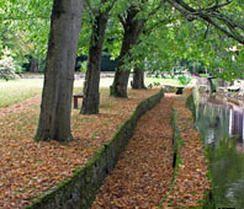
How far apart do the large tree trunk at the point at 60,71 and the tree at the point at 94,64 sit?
199 inches

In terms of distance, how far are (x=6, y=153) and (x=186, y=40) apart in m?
8.18

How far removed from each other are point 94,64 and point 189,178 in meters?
8.10

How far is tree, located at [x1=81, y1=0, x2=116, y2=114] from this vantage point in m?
16.2

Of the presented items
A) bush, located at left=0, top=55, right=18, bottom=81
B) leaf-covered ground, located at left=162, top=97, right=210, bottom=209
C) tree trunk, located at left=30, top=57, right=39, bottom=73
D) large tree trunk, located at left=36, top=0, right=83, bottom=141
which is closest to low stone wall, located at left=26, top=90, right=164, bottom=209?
large tree trunk, located at left=36, top=0, right=83, bottom=141

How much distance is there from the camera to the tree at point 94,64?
16.2 metres

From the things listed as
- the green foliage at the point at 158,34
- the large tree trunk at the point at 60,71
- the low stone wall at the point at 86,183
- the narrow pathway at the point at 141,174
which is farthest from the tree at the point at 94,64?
the large tree trunk at the point at 60,71

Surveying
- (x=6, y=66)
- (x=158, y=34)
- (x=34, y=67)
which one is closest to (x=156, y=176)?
(x=158, y=34)

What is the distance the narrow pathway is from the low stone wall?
0.23 m

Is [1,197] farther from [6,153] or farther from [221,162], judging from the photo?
[221,162]

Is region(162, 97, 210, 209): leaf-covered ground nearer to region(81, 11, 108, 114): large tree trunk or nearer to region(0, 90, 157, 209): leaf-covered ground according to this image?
region(0, 90, 157, 209): leaf-covered ground

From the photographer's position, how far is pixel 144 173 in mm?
12266

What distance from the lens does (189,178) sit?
374 inches

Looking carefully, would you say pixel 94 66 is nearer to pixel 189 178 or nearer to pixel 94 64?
pixel 94 64

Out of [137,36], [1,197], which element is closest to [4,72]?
[137,36]
